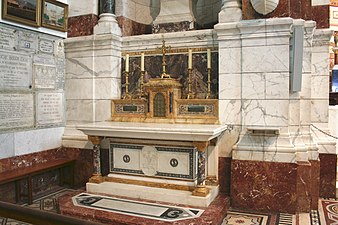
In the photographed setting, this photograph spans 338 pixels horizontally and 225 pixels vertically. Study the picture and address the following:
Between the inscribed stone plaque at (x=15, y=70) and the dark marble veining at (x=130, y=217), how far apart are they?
5.52 ft

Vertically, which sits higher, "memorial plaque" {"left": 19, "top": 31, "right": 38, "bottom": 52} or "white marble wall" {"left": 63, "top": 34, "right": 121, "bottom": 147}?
"memorial plaque" {"left": 19, "top": 31, "right": 38, "bottom": 52}

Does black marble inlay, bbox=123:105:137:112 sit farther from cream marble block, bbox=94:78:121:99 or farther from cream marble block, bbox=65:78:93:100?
cream marble block, bbox=65:78:93:100

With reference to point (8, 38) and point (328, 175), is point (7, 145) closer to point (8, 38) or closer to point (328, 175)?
point (8, 38)

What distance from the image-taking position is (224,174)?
4.12 m

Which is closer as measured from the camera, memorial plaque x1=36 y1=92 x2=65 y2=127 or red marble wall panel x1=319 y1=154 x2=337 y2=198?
red marble wall panel x1=319 y1=154 x2=337 y2=198

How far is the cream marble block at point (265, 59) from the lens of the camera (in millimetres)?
3787

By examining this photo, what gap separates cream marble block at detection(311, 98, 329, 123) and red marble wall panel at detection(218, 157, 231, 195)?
1507 millimetres

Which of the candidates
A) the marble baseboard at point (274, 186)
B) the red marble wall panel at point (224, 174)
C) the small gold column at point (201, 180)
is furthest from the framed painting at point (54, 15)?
the marble baseboard at point (274, 186)

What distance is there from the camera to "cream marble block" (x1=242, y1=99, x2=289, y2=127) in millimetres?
3785

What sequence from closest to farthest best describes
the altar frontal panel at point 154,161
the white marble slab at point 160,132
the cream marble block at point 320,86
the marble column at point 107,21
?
the white marble slab at point 160,132 → the altar frontal panel at point 154,161 → the cream marble block at point 320,86 → the marble column at point 107,21

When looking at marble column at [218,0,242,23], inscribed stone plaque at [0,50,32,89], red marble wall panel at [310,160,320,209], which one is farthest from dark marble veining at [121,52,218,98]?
red marble wall panel at [310,160,320,209]

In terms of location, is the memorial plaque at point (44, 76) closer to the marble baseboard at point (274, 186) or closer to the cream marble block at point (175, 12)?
the cream marble block at point (175, 12)

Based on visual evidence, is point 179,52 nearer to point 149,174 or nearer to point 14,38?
point 149,174

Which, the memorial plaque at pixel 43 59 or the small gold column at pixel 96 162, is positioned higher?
the memorial plaque at pixel 43 59
